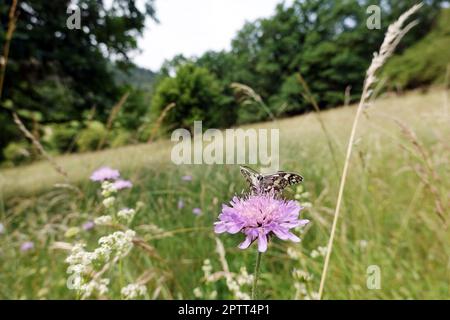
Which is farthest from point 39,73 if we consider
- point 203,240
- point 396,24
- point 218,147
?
point 396,24

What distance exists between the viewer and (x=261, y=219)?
0.53 m

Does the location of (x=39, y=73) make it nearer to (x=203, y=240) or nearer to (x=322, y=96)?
(x=322, y=96)

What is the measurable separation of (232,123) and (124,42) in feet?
17.4

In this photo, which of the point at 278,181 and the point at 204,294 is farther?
the point at 204,294

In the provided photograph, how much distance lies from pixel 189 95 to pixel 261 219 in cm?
181

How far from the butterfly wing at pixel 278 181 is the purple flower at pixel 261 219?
17 millimetres

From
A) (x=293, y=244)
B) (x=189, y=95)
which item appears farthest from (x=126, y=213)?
(x=189, y=95)

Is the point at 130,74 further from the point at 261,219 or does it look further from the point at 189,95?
the point at 261,219

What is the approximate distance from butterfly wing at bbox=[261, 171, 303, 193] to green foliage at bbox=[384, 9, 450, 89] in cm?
1957

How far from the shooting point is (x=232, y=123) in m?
3.03

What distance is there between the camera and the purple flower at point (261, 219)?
20.0 inches

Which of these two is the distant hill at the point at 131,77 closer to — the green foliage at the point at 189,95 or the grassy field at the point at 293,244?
the grassy field at the point at 293,244

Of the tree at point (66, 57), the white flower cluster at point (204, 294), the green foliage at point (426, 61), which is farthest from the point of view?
the green foliage at point (426, 61)

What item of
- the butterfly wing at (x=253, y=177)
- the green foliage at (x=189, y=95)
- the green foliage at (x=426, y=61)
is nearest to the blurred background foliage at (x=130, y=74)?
the green foliage at (x=189, y=95)
